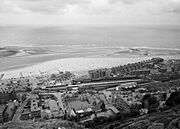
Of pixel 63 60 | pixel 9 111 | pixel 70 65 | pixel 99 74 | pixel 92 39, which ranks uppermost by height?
pixel 92 39

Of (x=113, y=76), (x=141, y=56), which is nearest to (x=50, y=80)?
(x=113, y=76)

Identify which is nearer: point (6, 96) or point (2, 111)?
point (2, 111)

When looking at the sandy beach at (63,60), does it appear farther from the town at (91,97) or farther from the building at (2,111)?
the building at (2,111)

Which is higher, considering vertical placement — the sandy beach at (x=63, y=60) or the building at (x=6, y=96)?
the sandy beach at (x=63, y=60)

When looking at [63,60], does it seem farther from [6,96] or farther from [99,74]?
[6,96]

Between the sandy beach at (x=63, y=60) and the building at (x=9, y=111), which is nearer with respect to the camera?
the building at (x=9, y=111)

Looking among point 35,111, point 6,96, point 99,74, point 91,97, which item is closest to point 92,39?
point 99,74

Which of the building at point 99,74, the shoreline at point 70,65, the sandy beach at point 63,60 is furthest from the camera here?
the sandy beach at point 63,60

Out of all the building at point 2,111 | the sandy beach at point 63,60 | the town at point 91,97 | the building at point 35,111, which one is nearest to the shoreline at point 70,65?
the sandy beach at point 63,60

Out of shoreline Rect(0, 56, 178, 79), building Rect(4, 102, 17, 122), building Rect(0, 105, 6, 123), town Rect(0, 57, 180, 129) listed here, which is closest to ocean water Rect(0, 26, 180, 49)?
shoreline Rect(0, 56, 178, 79)
